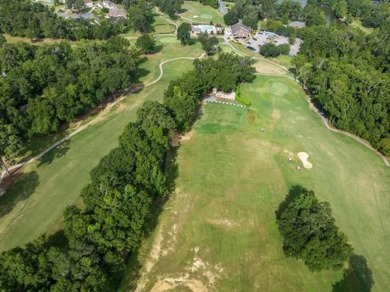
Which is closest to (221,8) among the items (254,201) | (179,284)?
(254,201)

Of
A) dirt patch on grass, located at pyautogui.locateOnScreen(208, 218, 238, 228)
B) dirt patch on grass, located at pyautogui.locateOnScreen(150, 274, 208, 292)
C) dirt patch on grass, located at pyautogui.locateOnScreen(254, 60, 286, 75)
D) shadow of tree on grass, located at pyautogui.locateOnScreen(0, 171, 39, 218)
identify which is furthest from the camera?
dirt patch on grass, located at pyautogui.locateOnScreen(254, 60, 286, 75)

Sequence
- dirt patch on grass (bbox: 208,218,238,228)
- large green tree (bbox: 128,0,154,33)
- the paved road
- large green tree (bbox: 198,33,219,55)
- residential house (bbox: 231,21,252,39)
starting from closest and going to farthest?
dirt patch on grass (bbox: 208,218,238,228), large green tree (bbox: 198,33,219,55), large green tree (bbox: 128,0,154,33), residential house (bbox: 231,21,252,39), the paved road

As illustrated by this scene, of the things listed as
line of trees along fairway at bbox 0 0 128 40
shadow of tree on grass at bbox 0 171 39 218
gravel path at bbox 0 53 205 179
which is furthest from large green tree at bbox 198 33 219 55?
shadow of tree on grass at bbox 0 171 39 218

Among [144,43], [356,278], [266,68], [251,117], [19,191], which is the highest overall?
[144,43]

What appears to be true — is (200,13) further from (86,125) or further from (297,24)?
(86,125)

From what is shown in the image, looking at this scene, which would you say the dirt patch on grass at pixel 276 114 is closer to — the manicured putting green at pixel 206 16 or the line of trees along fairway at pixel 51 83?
the line of trees along fairway at pixel 51 83

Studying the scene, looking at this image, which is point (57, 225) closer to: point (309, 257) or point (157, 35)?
point (309, 257)

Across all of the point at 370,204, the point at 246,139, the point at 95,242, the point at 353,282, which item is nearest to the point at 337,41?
the point at 246,139

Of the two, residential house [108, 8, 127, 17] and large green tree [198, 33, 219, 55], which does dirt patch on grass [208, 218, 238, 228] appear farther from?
residential house [108, 8, 127, 17]
